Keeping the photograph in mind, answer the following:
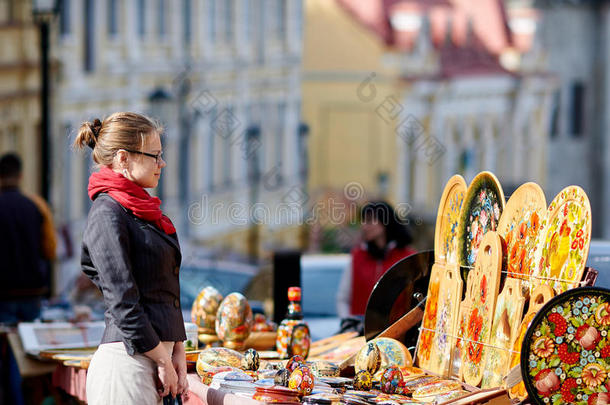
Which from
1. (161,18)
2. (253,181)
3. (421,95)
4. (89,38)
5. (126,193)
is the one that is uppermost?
(161,18)

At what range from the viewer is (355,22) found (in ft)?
63.4

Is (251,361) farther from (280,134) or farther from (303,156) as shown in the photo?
(303,156)

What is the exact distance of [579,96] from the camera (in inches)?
806

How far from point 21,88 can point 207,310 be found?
9.09 meters

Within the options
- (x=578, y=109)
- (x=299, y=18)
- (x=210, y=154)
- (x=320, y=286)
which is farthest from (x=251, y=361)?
(x=578, y=109)

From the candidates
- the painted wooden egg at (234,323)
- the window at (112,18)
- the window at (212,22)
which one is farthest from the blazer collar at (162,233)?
the window at (212,22)

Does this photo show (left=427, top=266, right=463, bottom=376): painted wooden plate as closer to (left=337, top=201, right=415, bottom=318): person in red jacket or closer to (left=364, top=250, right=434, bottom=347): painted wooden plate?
(left=364, top=250, right=434, bottom=347): painted wooden plate

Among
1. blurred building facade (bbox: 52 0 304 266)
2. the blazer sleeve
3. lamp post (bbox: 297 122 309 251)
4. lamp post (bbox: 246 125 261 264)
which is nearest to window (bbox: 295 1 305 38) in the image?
blurred building facade (bbox: 52 0 304 266)

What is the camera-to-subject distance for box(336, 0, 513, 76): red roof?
19.3 m

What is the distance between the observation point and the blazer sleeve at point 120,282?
10.3 ft

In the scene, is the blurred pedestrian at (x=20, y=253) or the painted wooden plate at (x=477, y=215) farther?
the blurred pedestrian at (x=20, y=253)

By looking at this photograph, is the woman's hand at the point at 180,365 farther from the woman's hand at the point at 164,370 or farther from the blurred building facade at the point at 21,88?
the blurred building facade at the point at 21,88

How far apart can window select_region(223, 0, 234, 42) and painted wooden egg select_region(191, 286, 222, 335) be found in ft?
41.9

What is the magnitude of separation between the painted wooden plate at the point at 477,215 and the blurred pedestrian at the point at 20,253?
3.55 meters
